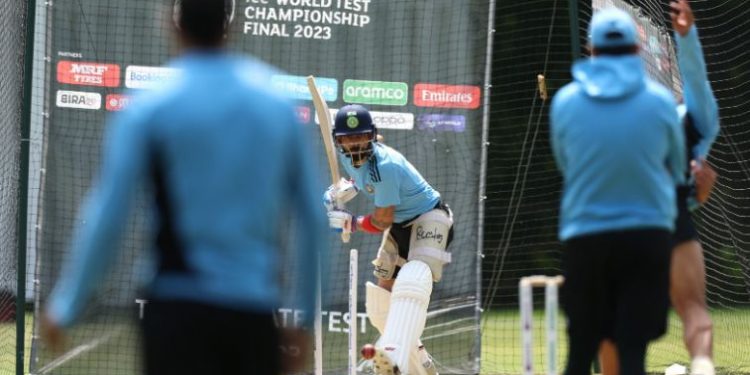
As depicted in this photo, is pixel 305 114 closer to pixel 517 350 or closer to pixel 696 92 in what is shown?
pixel 517 350

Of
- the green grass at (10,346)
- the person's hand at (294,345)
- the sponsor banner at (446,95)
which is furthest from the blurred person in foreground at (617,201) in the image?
the green grass at (10,346)

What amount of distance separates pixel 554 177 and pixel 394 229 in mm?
6198

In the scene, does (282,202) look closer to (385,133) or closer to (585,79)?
(585,79)

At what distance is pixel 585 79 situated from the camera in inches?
222

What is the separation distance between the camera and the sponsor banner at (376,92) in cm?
1146

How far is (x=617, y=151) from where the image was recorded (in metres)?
5.45

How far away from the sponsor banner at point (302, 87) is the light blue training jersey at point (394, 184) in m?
2.09

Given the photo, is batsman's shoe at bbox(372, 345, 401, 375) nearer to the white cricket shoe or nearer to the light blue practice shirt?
the white cricket shoe

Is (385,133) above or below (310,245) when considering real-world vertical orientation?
above

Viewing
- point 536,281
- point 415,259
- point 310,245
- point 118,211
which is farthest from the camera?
point 415,259

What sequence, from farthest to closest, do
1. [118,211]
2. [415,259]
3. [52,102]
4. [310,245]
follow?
[52,102]
[415,259]
[310,245]
[118,211]

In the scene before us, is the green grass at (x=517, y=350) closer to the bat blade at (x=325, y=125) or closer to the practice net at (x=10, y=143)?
the practice net at (x=10, y=143)

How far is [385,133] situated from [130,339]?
8.67 feet

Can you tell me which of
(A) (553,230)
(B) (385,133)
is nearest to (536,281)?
(B) (385,133)
